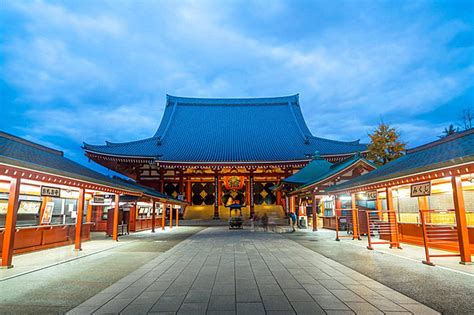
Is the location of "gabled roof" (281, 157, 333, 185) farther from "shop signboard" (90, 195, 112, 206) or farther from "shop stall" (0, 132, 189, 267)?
"shop signboard" (90, 195, 112, 206)

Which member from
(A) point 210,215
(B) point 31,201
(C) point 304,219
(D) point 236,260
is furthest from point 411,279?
(A) point 210,215

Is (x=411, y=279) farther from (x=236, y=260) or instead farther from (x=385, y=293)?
(x=236, y=260)

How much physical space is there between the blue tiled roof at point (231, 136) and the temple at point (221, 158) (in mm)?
83

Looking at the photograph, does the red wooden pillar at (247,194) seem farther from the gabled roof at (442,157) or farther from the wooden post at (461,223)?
the wooden post at (461,223)

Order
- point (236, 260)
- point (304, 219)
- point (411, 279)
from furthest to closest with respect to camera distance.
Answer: point (304, 219) < point (236, 260) < point (411, 279)

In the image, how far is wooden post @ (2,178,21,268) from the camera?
6939 mm

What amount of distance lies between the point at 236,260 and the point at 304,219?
47.5 ft

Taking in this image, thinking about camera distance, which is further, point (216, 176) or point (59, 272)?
point (216, 176)

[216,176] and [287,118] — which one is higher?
[287,118]

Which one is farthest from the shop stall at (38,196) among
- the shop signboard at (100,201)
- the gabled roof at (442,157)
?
the gabled roof at (442,157)

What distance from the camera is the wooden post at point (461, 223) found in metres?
7.02

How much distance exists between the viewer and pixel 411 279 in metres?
5.62

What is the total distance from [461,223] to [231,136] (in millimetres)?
26081

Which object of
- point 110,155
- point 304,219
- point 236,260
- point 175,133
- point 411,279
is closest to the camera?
point 411,279
